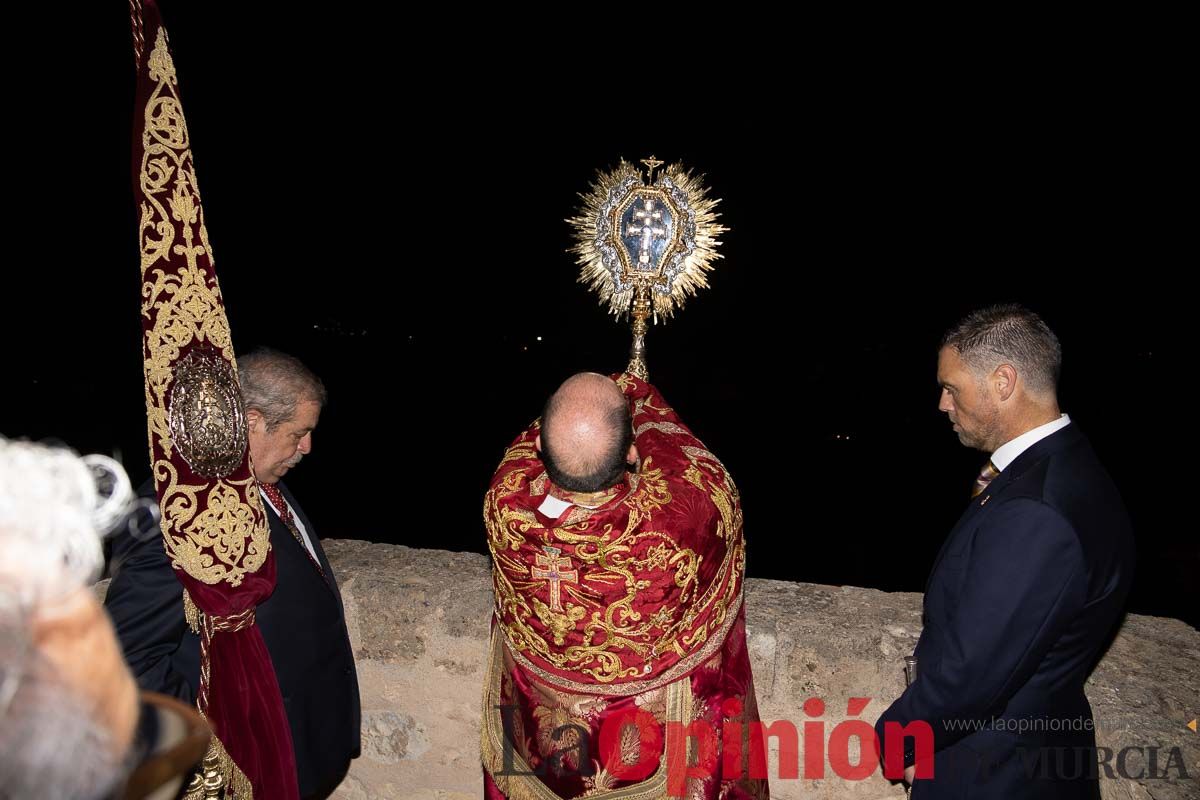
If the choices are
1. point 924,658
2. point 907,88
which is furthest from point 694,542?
point 907,88

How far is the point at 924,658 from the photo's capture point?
1.68m

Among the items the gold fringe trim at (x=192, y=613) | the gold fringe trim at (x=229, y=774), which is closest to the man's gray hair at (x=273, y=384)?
the gold fringe trim at (x=192, y=613)

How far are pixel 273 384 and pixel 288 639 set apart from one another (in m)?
0.67

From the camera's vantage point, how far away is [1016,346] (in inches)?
64.6

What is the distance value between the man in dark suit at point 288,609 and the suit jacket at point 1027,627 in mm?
1464

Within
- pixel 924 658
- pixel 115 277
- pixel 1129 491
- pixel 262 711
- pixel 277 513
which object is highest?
pixel 115 277

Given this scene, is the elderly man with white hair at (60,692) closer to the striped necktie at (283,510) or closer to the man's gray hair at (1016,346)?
the striped necktie at (283,510)

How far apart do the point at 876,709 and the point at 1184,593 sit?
474 cm

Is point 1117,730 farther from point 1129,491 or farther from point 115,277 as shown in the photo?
point 115,277

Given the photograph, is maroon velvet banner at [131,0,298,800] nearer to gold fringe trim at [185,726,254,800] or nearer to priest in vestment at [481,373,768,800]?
gold fringe trim at [185,726,254,800]

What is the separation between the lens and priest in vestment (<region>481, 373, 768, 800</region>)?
1.74 m

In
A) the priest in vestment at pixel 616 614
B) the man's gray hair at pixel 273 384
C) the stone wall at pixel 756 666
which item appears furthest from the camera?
the stone wall at pixel 756 666

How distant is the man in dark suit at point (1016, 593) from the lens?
4.89 feet

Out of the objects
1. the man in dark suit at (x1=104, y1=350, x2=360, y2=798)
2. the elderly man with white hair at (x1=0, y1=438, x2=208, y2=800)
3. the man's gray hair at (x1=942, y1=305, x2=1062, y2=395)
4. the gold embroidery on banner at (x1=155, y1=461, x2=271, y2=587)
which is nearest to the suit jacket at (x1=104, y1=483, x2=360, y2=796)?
the man in dark suit at (x1=104, y1=350, x2=360, y2=798)
